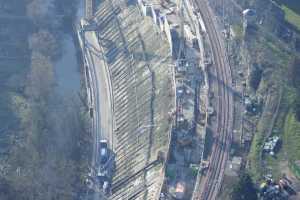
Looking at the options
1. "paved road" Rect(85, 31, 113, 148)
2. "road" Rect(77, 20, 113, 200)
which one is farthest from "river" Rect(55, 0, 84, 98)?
"paved road" Rect(85, 31, 113, 148)

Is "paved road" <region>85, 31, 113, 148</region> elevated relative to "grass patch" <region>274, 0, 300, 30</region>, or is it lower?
lower

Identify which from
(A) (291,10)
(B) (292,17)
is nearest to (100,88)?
(B) (292,17)

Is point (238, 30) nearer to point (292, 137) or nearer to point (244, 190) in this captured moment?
point (292, 137)

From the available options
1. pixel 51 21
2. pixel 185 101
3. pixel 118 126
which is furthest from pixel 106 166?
pixel 51 21

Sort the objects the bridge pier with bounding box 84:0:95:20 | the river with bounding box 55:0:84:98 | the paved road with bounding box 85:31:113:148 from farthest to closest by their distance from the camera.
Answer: the bridge pier with bounding box 84:0:95:20 < the river with bounding box 55:0:84:98 < the paved road with bounding box 85:31:113:148

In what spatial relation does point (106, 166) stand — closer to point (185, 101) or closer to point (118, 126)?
point (118, 126)

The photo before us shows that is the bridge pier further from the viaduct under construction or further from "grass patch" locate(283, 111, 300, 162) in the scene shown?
"grass patch" locate(283, 111, 300, 162)
